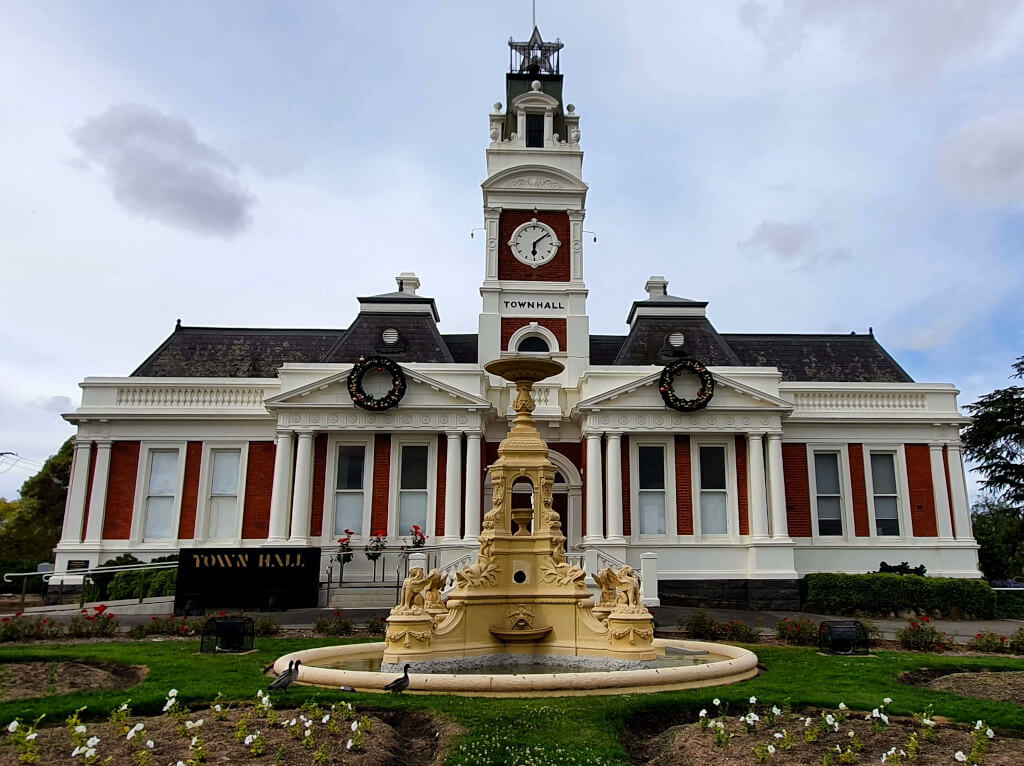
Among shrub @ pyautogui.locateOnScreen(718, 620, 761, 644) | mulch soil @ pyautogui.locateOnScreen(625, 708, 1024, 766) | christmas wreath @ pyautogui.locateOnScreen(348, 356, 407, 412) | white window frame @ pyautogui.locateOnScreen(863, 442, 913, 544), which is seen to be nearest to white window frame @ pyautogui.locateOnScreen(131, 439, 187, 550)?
christmas wreath @ pyautogui.locateOnScreen(348, 356, 407, 412)

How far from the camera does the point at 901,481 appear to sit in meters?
27.5

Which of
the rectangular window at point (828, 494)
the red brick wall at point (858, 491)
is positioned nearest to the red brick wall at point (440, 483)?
the rectangular window at point (828, 494)

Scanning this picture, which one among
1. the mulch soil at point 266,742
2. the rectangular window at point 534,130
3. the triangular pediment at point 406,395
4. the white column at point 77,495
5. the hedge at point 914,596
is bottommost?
the mulch soil at point 266,742

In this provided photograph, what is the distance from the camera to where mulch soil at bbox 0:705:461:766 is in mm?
6473

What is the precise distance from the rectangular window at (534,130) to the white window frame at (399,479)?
13.3m

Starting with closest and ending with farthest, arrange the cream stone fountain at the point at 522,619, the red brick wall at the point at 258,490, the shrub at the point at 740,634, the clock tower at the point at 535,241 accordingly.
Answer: the cream stone fountain at the point at 522,619 < the shrub at the point at 740,634 < the red brick wall at the point at 258,490 < the clock tower at the point at 535,241

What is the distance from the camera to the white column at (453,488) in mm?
25073

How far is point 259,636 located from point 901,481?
21929 mm

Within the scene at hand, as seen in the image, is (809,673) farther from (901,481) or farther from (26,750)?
(901,481)

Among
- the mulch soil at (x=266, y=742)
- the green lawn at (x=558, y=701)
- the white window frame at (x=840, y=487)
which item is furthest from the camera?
the white window frame at (x=840, y=487)

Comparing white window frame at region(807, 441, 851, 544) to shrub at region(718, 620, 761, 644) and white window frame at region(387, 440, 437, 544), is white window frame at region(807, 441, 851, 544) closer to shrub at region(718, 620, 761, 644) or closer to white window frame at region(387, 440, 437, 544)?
shrub at region(718, 620, 761, 644)

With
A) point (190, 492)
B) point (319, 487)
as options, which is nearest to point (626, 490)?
point (319, 487)

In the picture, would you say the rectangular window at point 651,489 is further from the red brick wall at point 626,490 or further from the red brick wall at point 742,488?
the red brick wall at point 742,488

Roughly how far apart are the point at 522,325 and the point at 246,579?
13.8 m
